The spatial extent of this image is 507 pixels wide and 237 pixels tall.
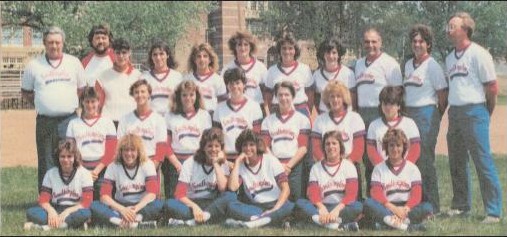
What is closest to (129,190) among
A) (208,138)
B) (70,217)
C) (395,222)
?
(70,217)

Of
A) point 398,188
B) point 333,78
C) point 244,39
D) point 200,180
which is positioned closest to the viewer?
point 398,188

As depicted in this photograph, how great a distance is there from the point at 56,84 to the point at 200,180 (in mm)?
1505

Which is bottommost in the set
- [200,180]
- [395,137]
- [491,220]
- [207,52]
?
[491,220]

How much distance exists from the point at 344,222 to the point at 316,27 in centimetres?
1282

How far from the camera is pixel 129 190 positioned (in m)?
5.84

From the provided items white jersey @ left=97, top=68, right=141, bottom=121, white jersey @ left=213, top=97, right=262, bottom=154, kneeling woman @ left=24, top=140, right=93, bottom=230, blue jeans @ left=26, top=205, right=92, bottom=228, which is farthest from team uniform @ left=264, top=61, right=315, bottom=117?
blue jeans @ left=26, top=205, right=92, bottom=228

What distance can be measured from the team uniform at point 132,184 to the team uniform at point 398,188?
1.63 m

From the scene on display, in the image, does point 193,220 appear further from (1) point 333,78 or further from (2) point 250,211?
(1) point 333,78

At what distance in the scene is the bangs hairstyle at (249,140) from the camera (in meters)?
5.72

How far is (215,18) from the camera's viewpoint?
13.8m

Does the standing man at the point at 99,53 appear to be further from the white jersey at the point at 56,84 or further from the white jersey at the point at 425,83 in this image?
the white jersey at the point at 425,83

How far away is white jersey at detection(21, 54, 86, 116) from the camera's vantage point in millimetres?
6281

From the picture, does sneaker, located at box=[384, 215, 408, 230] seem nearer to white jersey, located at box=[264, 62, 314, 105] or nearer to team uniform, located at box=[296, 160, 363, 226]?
team uniform, located at box=[296, 160, 363, 226]

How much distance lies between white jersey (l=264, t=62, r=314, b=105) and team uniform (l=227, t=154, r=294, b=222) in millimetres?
742
